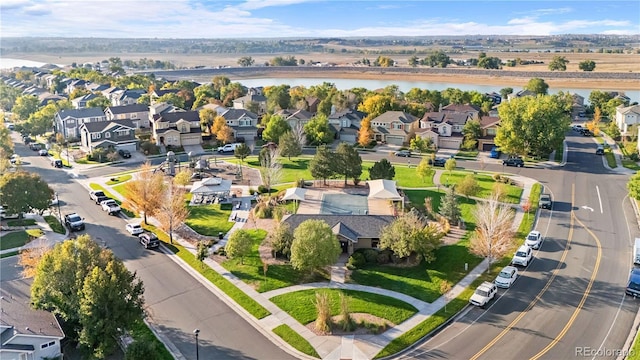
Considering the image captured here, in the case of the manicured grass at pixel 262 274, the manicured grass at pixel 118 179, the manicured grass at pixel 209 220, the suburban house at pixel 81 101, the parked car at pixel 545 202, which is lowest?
the manicured grass at pixel 262 274

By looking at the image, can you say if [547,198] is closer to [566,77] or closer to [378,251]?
[378,251]

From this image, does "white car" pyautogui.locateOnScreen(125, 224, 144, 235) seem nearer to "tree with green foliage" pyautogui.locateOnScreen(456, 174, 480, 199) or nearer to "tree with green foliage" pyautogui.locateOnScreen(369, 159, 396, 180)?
"tree with green foliage" pyautogui.locateOnScreen(369, 159, 396, 180)

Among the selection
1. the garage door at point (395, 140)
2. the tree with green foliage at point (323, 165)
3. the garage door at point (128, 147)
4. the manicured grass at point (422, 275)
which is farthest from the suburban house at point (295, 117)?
the manicured grass at point (422, 275)

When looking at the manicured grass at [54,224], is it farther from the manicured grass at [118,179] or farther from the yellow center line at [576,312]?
the yellow center line at [576,312]

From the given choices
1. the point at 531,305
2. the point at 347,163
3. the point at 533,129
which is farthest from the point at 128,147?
the point at 531,305

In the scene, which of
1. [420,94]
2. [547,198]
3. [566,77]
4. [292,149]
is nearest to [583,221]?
[547,198]

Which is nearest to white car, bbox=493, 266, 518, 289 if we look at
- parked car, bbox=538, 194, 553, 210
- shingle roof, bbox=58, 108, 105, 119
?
parked car, bbox=538, 194, 553, 210
